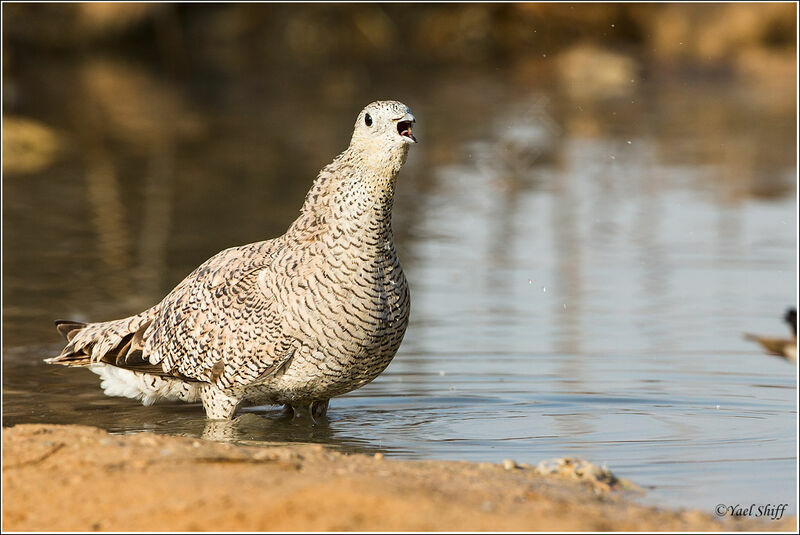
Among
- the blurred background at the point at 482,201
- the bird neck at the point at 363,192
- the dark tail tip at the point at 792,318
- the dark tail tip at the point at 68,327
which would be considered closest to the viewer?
the dark tail tip at the point at 792,318

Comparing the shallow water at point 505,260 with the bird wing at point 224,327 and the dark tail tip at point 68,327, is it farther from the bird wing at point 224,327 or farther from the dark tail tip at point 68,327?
the bird wing at point 224,327

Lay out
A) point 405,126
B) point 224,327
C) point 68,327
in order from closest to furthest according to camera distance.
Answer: point 405,126
point 224,327
point 68,327

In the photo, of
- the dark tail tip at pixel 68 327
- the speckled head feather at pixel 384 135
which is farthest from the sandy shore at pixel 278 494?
the dark tail tip at pixel 68 327

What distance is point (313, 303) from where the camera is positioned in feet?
23.1

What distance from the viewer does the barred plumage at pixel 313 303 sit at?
7.01m

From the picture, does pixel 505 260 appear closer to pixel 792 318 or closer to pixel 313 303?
pixel 313 303

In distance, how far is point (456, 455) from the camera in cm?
687

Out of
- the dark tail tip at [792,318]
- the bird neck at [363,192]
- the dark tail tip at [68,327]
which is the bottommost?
the dark tail tip at [68,327]

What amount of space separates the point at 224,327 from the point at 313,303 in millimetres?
670

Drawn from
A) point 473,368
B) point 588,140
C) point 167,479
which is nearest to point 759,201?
point 588,140

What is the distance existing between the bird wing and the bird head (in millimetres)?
968

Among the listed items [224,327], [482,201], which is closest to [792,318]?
[224,327]

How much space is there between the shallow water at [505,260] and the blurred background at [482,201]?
0.04 metres

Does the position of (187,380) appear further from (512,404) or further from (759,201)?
(759,201)
